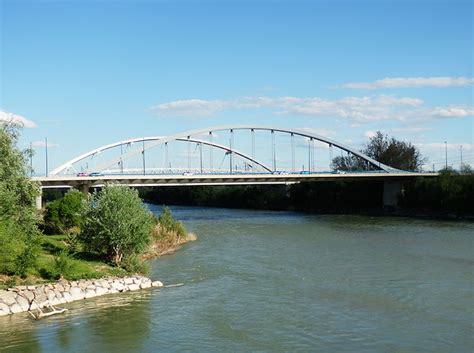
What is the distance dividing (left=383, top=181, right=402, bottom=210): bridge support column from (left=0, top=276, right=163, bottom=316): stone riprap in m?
52.3

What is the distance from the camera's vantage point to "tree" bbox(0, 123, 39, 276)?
18.8 m

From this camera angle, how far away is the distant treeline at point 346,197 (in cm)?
5809

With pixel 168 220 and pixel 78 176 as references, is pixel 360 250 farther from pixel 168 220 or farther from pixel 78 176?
pixel 78 176

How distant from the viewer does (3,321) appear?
15922 mm

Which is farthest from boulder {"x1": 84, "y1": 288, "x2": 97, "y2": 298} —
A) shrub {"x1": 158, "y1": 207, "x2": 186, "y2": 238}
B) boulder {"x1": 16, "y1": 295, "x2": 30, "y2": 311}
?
shrub {"x1": 158, "y1": 207, "x2": 186, "y2": 238}

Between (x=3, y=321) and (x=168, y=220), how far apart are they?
19385 mm

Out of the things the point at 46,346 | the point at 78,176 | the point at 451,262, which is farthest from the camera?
the point at 78,176

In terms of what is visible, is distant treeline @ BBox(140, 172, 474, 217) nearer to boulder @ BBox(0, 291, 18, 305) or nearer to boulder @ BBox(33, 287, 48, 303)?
boulder @ BBox(33, 287, 48, 303)

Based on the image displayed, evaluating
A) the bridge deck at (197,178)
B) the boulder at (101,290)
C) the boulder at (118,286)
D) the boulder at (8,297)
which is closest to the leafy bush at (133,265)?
the boulder at (118,286)

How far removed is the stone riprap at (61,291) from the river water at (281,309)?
1.54 ft

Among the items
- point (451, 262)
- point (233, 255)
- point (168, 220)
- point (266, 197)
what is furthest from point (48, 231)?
point (266, 197)

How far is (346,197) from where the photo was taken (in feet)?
240

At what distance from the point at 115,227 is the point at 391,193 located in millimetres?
52446

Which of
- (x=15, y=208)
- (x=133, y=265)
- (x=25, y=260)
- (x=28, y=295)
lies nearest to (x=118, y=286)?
(x=133, y=265)
